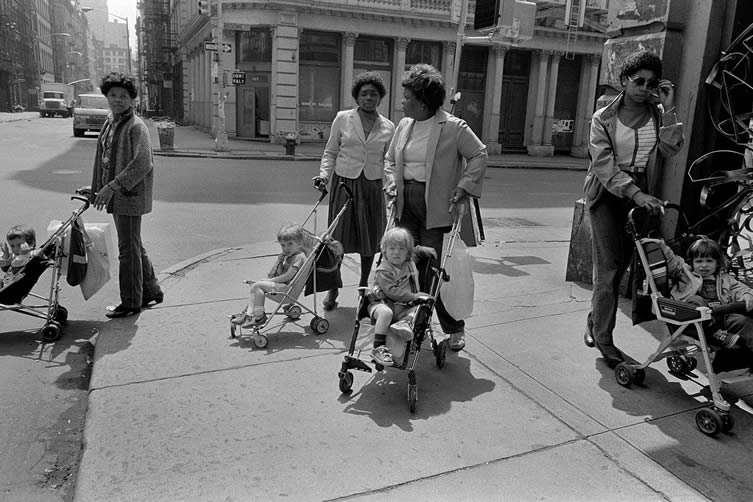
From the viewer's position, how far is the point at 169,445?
343 cm

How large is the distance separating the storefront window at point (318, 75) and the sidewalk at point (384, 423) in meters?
24.1

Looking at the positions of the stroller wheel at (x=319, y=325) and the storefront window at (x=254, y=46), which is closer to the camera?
the stroller wheel at (x=319, y=325)

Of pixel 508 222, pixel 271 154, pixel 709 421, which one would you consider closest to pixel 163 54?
pixel 271 154

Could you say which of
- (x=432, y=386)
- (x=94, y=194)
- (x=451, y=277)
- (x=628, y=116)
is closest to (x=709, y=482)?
(x=432, y=386)

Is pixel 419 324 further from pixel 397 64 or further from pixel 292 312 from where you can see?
pixel 397 64

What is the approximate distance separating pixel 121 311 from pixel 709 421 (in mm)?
4581

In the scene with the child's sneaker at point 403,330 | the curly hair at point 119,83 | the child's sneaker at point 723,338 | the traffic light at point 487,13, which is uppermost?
the traffic light at point 487,13

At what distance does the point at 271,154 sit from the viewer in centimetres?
2362

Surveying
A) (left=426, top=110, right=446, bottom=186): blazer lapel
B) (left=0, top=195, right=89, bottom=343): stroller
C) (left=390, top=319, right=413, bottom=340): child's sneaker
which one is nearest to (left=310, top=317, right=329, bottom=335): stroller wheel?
(left=390, top=319, right=413, bottom=340): child's sneaker

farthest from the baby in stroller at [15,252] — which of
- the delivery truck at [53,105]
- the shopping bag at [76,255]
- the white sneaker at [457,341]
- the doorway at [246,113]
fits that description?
the delivery truck at [53,105]

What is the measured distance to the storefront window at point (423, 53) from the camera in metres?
29.3

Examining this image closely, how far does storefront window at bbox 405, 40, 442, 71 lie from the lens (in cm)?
2930

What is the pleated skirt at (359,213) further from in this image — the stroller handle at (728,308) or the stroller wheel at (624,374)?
the stroller handle at (728,308)

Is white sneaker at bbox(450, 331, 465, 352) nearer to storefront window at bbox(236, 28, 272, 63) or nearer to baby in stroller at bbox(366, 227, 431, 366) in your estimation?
baby in stroller at bbox(366, 227, 431, 366)
